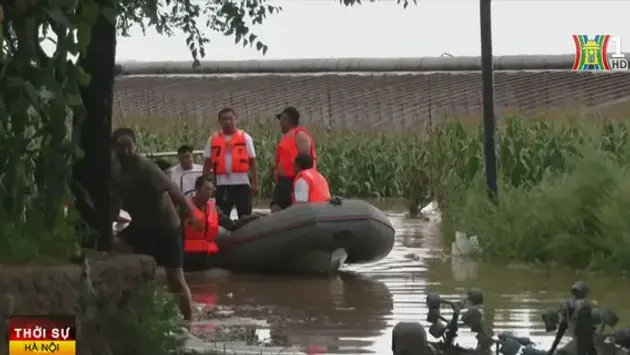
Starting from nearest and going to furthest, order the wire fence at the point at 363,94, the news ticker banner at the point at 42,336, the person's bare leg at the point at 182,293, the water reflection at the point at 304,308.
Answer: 1. the news ticker banner at the point at 42,336
2. the water reflection at the point at 304,308
3. the person's bare leg at the point at 182,293
4. the wire fence at the point at 363,94

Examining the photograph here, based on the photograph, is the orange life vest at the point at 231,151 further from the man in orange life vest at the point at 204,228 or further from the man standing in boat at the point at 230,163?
the man in orange life vest at the point at 204,228

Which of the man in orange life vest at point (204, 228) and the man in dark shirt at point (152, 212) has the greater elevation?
the man in dark shirt at point (152, 212)

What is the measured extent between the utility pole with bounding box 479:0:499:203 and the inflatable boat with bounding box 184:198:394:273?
249 centimetres

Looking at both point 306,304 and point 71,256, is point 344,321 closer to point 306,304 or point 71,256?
point 306,304

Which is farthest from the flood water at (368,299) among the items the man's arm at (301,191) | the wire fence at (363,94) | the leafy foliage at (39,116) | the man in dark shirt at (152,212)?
the wire fence at (363,94)

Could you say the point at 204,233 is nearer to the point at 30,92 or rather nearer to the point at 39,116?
the point at 39,116

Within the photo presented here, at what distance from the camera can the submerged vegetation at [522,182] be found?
16844mm

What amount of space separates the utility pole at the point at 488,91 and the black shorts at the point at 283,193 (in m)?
2.20

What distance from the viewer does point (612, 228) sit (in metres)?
16.3

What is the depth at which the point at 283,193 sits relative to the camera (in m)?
18.0

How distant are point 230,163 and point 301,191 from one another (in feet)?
6.29

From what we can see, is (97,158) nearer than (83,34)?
No

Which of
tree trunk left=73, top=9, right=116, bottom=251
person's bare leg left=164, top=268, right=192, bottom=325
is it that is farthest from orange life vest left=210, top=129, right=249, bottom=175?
tree trunk left=73, top=9, right=116, bottom=251

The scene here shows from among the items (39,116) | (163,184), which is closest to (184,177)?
(163,184)
